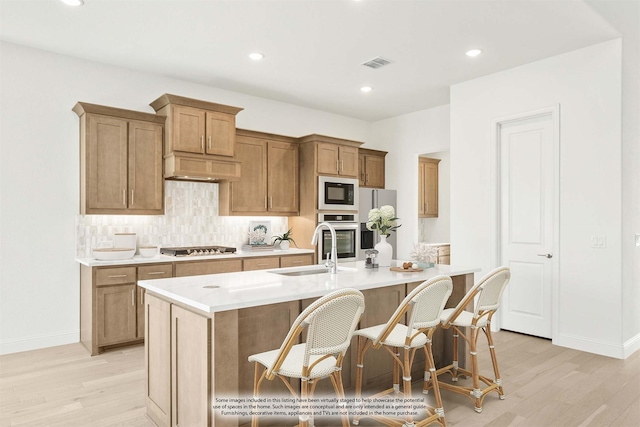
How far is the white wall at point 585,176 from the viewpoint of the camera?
12.5ft

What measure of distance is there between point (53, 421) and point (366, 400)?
1.99m

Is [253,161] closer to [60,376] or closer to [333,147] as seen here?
[333,147]

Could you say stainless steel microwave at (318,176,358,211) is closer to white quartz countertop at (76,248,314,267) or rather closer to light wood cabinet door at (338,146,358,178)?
light wood cabinet door at (338,146,358,178)

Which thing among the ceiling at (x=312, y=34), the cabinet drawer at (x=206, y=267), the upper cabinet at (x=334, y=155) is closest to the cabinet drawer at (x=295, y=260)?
the cabinet drawer at (x=206, y=267)

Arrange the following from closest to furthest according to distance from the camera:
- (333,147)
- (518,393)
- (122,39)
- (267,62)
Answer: (518,393)
(122,39)
(267,62)
(333,147)

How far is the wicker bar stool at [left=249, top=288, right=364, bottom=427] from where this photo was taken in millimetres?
1860

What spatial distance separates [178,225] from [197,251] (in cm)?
56

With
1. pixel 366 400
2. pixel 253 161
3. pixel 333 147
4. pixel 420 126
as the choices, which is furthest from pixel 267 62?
pixel 366 400

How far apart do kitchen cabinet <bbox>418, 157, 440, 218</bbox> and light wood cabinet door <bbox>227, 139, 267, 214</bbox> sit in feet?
9.77

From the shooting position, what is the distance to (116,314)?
4.00 meters

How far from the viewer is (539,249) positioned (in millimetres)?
4387

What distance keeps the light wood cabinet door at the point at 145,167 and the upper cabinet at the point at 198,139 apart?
10cm

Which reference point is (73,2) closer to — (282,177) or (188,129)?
(188,129)

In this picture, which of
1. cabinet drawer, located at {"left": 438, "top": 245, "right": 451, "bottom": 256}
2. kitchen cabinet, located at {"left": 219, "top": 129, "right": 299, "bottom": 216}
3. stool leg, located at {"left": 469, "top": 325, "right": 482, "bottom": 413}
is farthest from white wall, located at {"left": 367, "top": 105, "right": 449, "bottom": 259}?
stool leg, located at {"left": 469, "top": 325, "right": 482, "bottom": 413}
